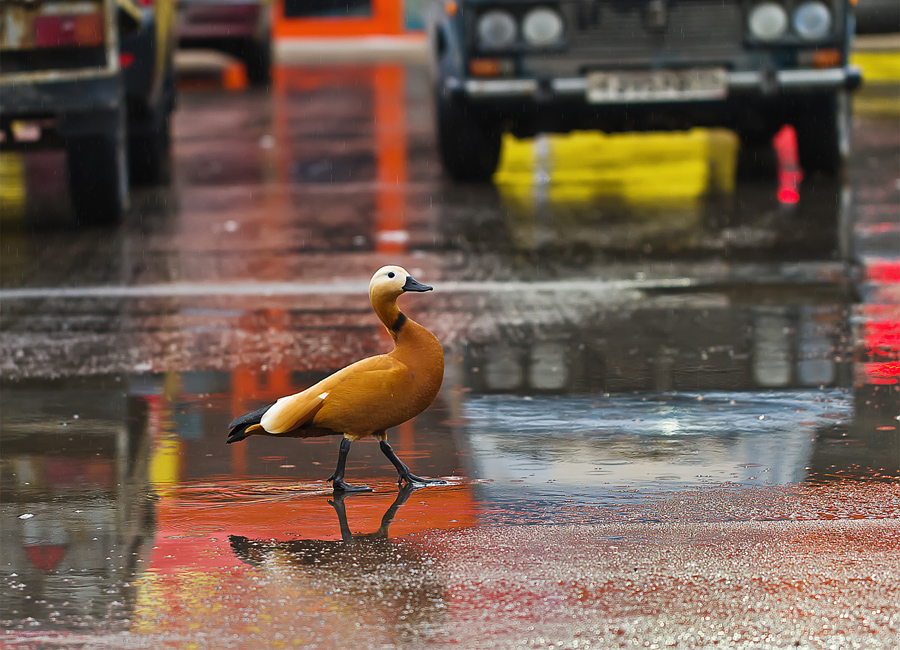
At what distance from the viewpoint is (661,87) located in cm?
1045

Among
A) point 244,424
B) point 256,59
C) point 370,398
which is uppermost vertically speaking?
point 370,398

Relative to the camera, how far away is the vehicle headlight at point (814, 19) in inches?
416

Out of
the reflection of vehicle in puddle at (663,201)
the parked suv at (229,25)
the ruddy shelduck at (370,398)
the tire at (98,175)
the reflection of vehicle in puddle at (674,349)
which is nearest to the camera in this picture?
the ruddy shelduck at (370,398)

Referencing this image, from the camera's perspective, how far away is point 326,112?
16.3 m

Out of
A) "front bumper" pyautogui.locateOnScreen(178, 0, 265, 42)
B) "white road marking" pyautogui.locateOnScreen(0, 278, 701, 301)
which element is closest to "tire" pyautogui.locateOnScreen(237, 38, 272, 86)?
"front bumper" pyautogui.locateOnScreen(178, 0, 265, 42)

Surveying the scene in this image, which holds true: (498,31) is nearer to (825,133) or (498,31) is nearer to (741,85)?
(741,85)

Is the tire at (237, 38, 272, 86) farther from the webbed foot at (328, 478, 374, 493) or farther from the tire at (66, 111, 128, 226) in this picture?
the webbed foot at (328, 478, 374, 493)

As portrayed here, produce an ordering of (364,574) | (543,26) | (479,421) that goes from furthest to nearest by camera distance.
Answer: (543,26)
(479,421)
(364,574)

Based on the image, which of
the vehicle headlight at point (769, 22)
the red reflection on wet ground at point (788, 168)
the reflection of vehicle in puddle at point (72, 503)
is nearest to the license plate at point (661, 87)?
the vehicle headlight at point (769, 22)

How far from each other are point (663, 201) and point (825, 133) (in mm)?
1513

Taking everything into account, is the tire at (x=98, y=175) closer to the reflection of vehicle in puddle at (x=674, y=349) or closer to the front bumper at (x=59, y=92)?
the front bumper at (x=59, y=92)

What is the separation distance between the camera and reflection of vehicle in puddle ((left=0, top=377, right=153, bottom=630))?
392 cm

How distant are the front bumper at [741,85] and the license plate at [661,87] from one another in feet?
0.23

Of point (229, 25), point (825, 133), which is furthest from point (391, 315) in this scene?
point (229, 25)
